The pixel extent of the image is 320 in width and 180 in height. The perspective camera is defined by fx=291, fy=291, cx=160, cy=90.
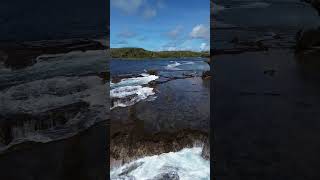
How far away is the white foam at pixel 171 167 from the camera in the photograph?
5.87 m

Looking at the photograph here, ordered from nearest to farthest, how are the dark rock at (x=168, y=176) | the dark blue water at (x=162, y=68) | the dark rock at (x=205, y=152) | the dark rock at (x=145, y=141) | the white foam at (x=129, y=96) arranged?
the dark rock at (x=168, y=176) < the dark rock at (x=205, y=152) < the dark rock at (x=145, y=141) < the white foam at (x=129, y=96) < the dark blue water at (x=162, y=68)

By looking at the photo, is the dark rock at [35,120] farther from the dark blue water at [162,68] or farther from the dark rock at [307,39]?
the dark blue water at [162,68]

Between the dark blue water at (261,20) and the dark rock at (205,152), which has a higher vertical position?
the dark blue water at (261,20)

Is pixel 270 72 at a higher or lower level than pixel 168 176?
higher

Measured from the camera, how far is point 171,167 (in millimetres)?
6234

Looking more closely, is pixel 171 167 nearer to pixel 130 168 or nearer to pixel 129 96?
pixel 130 168

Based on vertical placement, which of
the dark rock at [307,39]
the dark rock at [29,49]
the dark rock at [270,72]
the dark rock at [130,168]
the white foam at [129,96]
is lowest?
the dark rock at [130,168]

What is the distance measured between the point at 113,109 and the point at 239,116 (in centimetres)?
1030

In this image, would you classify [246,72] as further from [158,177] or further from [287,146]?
[158,177]

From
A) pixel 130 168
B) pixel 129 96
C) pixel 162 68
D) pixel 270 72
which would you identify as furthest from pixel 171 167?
pixel 162 68

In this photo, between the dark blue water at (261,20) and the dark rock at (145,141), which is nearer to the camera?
the dark blue water at (261,20)

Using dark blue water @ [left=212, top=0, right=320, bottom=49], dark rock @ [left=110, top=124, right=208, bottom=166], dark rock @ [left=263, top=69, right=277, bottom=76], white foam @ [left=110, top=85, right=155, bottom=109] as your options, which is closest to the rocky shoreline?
dark blue water @ [left=212, top=0, right=320, bottom=49]

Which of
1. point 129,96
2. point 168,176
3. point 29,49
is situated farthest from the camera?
point 129,96

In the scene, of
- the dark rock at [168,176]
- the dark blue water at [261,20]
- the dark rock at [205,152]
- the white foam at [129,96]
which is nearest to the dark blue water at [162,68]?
the white foam at [129,96]
